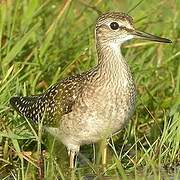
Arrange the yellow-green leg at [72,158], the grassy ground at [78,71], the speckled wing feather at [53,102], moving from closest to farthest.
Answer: the grassy ground at [78,71] → the speckled wing feather at [53,102] → the yellow-green leg at [72,158]

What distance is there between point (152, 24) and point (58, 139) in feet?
8.81

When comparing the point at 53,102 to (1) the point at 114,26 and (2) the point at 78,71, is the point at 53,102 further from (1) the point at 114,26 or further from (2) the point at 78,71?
(2) the point at 78,71

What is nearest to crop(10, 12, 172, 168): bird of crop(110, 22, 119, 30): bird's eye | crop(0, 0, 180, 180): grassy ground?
crop(110, 22, 119, 30): bird's eye

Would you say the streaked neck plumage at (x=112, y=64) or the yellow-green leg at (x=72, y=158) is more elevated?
the streaked neck plumage at (x=112, y=64)

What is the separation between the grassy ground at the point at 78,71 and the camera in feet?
25.2

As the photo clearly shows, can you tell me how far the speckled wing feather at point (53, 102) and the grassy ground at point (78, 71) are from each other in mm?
131

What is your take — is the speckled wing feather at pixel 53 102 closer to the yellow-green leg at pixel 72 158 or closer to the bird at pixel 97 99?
the bird at pixel 97 99

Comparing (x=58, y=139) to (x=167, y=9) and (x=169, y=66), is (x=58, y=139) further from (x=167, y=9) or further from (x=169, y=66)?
(x=167, y=9)

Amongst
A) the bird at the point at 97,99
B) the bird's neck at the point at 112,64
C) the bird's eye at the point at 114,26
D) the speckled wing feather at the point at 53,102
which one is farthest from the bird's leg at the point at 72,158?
the bird's eye at the point at 114,26

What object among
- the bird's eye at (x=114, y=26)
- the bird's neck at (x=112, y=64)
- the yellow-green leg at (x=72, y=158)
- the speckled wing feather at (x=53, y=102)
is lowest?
the yellow-green leg at (x=72, y=158)

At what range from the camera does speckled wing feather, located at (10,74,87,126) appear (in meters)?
8.07

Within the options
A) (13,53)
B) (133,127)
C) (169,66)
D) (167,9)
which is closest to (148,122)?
(133,127)

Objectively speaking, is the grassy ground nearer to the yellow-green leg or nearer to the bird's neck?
the yellow-green leg

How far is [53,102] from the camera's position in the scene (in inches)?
327
